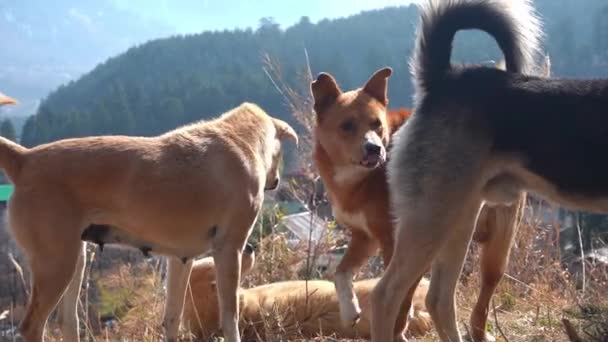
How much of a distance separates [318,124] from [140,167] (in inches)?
49.0

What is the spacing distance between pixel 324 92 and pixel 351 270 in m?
1.13

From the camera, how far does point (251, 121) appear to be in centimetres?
467

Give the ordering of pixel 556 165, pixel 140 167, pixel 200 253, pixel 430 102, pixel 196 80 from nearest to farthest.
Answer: pixel 556 165 → pixel 430 102 → pixel 140 167 → pixel 200 253 → pixel 196 80

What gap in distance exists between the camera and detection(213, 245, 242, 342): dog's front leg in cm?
412

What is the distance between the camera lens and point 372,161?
168 inches

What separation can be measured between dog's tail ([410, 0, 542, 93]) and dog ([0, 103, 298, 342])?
4.18ft

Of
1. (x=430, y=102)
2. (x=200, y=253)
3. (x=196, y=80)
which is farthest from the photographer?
(x=196, y=80)

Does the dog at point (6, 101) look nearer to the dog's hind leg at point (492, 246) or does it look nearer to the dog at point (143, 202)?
the dog at point (143, 202)

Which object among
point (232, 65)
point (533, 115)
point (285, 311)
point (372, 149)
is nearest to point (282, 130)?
point (372, 149)

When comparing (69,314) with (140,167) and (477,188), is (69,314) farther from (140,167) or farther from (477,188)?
(477,188)

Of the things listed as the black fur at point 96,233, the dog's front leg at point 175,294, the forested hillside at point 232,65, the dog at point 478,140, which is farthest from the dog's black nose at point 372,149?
the forested hillside at point 232,65

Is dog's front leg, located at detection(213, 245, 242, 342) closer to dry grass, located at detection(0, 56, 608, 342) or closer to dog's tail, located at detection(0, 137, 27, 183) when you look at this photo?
dry grass, located at detection(0, 56, 608, 342)

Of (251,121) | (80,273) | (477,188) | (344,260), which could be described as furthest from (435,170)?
(80,273)

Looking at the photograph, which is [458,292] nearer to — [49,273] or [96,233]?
[96,233]
